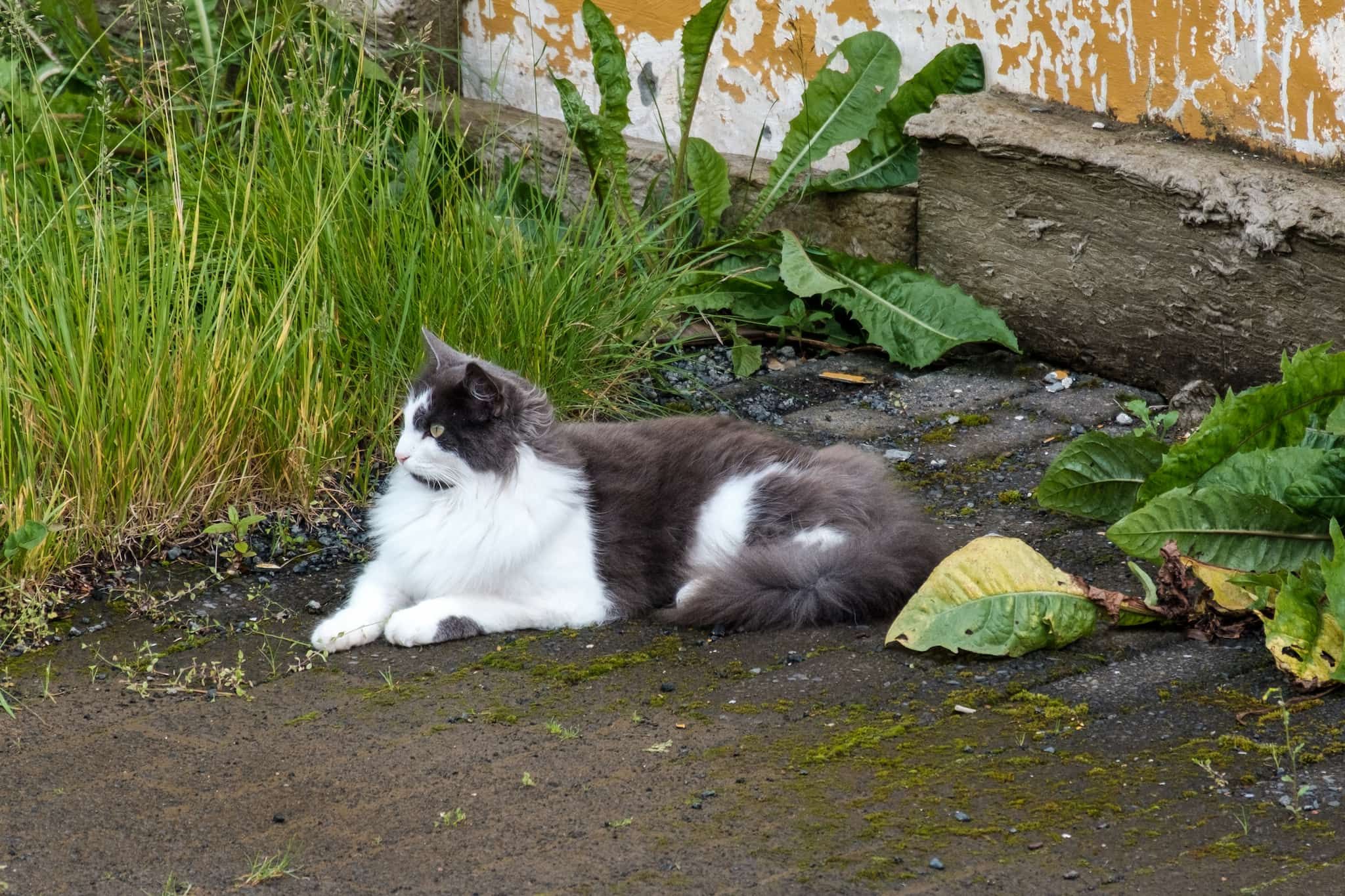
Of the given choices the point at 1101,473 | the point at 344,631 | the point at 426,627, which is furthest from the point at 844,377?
the point at 344,631

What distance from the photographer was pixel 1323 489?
300cm

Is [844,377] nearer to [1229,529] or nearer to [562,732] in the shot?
[1229,529]

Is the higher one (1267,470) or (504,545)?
(1267,470)

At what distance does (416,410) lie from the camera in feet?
11.5

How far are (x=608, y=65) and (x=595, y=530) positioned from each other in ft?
7.70

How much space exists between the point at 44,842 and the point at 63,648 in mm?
1008

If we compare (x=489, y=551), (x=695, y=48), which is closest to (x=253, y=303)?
(x=489, y=551)

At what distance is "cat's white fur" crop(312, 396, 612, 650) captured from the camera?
350 cm

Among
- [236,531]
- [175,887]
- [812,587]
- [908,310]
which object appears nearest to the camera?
[175,887]

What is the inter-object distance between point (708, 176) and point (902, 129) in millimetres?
730

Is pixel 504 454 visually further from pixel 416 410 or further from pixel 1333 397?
pixel 1333 397

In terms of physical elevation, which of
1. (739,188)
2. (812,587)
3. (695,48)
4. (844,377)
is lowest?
(812,587)

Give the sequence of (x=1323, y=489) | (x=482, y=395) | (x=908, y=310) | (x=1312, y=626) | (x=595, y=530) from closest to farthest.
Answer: (x=1312, y=626), (x=1323, y=489), (x=482, y=395), (x=595, y=530), (x=908, y=310)

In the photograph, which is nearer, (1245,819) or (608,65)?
(1245,819)
